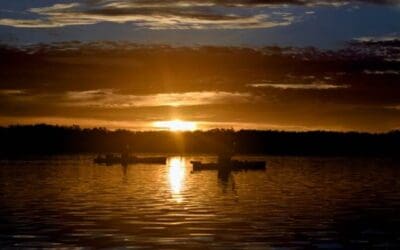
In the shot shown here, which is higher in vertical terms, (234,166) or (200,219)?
(234,166)

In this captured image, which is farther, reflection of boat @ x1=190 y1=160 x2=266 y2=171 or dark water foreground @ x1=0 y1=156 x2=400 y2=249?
reflection of boat @ x1=190 y1=160 x2=266 y2=171

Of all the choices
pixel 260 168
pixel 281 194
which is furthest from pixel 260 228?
pixel 260 168

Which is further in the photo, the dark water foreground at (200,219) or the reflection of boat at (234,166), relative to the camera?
the reflection of boat at (234,166)

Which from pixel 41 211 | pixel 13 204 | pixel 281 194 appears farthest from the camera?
pixel 281 194

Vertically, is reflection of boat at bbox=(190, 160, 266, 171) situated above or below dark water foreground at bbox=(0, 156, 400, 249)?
above

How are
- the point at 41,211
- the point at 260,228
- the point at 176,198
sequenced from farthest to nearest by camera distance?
the point at 176,198 → the point at 41,211 → the point at 260,228

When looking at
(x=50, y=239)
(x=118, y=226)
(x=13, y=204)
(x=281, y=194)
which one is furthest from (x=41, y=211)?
(x=281, y=194)

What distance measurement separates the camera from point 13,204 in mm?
72375

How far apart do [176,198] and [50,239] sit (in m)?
35.0

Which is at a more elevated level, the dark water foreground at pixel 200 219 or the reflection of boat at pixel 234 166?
the reflection of boat at pixel 234 166

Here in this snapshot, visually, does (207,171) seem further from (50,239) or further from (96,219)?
(50,239)

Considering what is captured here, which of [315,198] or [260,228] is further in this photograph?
[315,198]

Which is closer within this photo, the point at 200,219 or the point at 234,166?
the point at 200,219

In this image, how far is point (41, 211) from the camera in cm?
6481
